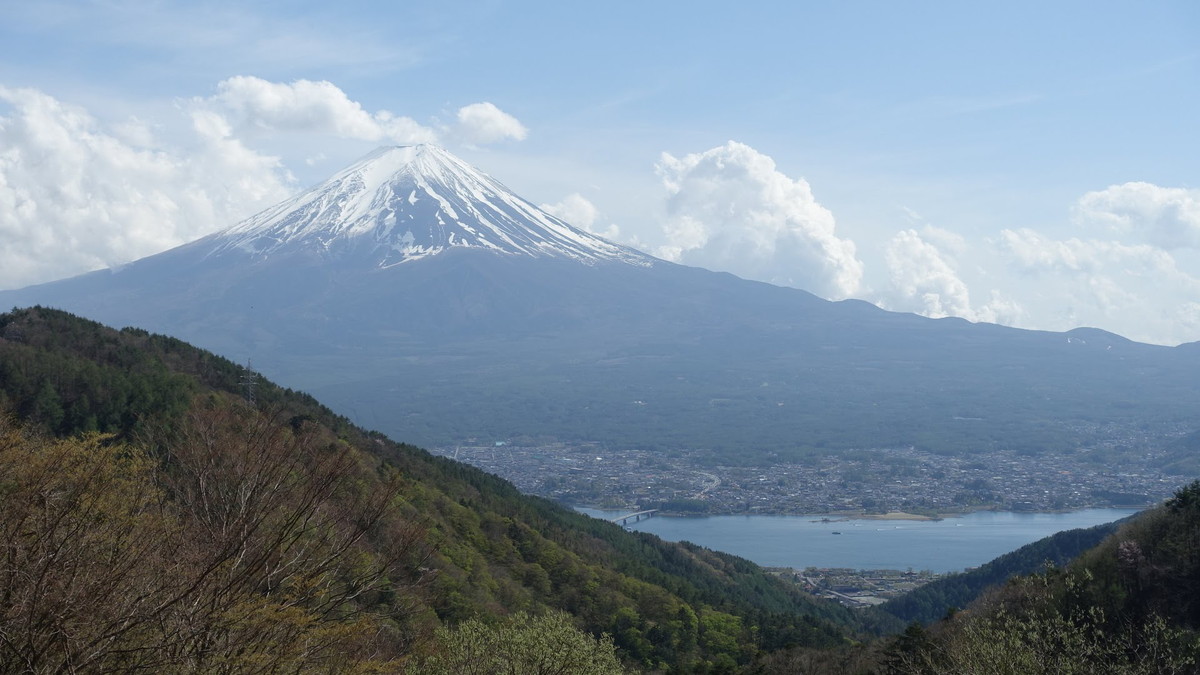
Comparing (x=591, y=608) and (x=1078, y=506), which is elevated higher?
(x=591, y=608)

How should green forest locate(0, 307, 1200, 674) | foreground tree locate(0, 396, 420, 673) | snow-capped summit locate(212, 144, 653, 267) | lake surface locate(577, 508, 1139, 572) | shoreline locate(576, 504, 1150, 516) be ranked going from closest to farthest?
foreground tree locate(0, 396, 420, 673)
green forest locate(0, 307, 1200, 674)
lake surface locate(577, 508, 1139, 572)
shoreline locate(576, 504, 1150, 516)
snow-capped summit locate(212, 144, 653, 267)

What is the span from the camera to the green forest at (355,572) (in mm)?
6707

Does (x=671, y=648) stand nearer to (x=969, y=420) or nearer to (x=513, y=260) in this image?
(x=969, y=420)

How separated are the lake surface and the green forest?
544 inches

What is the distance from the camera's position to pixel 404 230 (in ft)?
610

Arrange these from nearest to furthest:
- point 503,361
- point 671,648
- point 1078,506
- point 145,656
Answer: point 145,656 → point 671,648 → point 1078,506 → point 503,361

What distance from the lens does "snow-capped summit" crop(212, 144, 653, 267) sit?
597ft

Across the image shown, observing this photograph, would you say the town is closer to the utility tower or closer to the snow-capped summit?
the utility tower

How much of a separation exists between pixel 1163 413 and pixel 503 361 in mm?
85295

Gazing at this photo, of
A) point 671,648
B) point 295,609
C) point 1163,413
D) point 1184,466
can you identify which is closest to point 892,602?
point 671,648

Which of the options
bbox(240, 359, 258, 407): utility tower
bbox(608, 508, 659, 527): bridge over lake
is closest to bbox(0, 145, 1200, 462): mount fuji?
bbox(608, 508, 659, 527): bridge over lake

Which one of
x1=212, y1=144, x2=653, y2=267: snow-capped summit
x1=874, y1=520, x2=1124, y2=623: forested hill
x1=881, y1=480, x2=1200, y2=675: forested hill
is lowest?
x1=874, y1=520, x2=1124, y2=623: forested hill

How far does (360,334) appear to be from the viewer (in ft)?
510

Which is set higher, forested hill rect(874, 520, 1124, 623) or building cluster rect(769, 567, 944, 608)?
forested hill rect(874, 520, 1124, 623)
